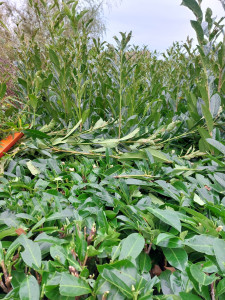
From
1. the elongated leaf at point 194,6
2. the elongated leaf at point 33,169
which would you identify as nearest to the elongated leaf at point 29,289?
the elongated leaf at point 33,169

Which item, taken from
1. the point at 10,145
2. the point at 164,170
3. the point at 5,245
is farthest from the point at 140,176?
the point at 10,145

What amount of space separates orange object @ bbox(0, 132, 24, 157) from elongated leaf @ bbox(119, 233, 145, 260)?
0.85 metres

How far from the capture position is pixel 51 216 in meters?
0.81

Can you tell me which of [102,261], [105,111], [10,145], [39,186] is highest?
[105,111]

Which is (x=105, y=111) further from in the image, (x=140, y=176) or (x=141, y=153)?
(x=140, y=176)

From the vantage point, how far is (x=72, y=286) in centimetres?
55

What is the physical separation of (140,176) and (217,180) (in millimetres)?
300

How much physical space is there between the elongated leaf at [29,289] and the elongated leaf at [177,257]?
331mm

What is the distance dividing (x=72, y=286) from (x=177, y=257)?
0.28 meters

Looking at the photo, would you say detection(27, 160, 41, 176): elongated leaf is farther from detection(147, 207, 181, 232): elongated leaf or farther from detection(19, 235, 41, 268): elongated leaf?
detection(147, 207, 181, 232): elongated leaf

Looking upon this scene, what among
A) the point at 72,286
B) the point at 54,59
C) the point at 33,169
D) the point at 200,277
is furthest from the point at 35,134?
the point at 200,277

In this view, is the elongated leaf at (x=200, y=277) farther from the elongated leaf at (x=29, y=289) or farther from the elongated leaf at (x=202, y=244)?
the elongated leaf at (x=29, y=289)

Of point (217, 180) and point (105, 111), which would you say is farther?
point (105, 111)

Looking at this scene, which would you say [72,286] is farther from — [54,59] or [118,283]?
[54,59]
